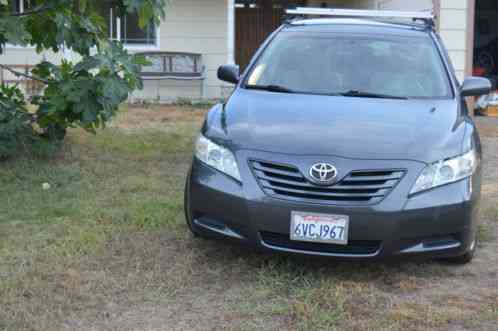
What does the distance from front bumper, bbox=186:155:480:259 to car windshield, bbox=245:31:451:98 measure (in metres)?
1.05

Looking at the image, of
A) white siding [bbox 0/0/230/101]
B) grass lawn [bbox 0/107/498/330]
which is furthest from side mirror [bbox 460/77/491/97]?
white siding [bbox 0/0/230/101]

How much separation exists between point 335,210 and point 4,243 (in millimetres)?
2272

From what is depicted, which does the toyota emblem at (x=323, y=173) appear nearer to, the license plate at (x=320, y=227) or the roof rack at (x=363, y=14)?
the license plate at (x=320, y=227)

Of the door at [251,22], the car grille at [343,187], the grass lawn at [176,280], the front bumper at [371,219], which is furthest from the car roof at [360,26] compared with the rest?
the door at [251,22]

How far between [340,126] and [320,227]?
690mm

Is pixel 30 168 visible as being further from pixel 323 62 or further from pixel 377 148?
pixel 377 148

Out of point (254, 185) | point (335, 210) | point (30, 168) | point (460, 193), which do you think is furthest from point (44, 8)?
point (460, 193)

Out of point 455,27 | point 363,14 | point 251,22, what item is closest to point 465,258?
point 363,14

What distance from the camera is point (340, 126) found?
4.06 m

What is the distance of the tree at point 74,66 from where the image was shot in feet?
18.1

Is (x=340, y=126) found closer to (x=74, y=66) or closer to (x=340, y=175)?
(x=340, y=175)

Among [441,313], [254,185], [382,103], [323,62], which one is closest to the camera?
[441,313]

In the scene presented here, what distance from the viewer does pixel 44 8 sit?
19.6 feet

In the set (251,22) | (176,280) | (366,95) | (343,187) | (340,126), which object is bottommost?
(176,280)
